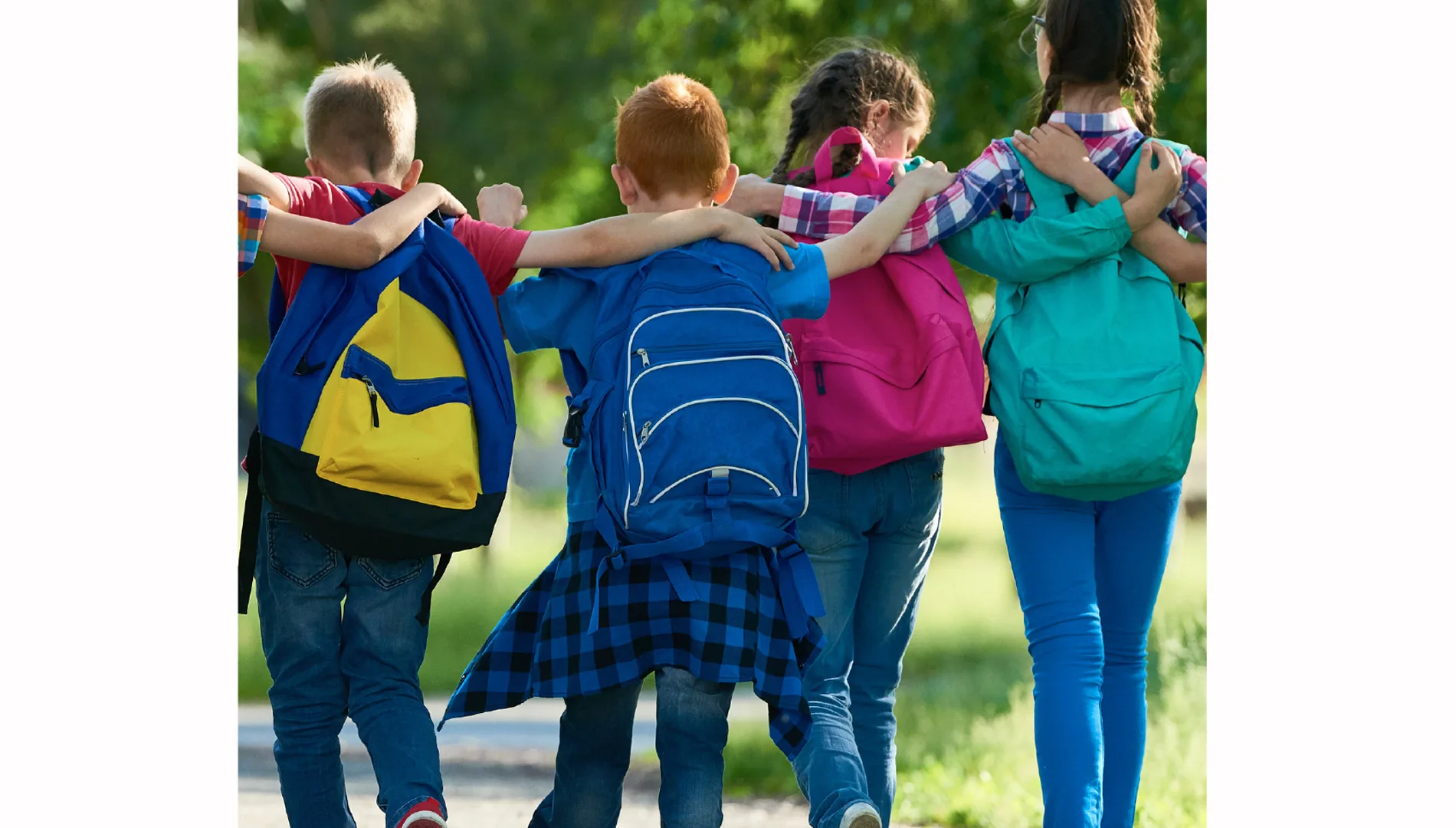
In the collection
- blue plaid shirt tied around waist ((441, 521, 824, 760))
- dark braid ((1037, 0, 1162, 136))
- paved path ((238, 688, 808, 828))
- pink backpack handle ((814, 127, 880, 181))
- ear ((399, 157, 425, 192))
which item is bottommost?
paved path ((238, 688, 808, 828))

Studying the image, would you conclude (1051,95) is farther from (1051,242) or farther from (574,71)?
(574,71)

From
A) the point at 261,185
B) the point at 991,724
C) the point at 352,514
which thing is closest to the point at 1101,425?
the point at 352,514

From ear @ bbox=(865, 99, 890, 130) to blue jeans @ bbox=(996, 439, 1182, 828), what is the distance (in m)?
0.83

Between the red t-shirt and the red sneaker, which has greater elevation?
the red t-shirt

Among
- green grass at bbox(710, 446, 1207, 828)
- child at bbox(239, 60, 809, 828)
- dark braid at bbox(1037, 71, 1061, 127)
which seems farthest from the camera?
green grass at bbox(710, 446, 1207, 828)

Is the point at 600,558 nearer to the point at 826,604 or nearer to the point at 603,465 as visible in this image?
the point at 603,465

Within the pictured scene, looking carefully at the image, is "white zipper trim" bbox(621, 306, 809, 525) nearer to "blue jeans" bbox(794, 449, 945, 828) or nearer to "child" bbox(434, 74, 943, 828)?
"child" bbox(434, 74, 943, 828)

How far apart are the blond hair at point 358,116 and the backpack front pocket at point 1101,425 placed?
1.45 m

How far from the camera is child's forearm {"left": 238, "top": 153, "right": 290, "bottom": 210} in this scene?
279cm

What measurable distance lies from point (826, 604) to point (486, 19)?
26.8 feet

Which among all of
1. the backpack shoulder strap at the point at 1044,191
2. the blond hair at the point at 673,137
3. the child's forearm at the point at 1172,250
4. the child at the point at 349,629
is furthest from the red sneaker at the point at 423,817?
the child's forearm at the point at 1172,250

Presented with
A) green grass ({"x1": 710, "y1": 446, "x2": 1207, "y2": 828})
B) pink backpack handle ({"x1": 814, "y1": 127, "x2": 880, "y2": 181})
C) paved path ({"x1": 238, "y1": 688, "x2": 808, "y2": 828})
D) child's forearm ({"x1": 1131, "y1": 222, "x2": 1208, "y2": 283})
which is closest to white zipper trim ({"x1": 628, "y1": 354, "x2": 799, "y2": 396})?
pink backpack handle ({"x1": 814, "y1": 127, "x2": 880, "y2": 181})

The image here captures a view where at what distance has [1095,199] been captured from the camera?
311 cm

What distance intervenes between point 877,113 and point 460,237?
106cm
